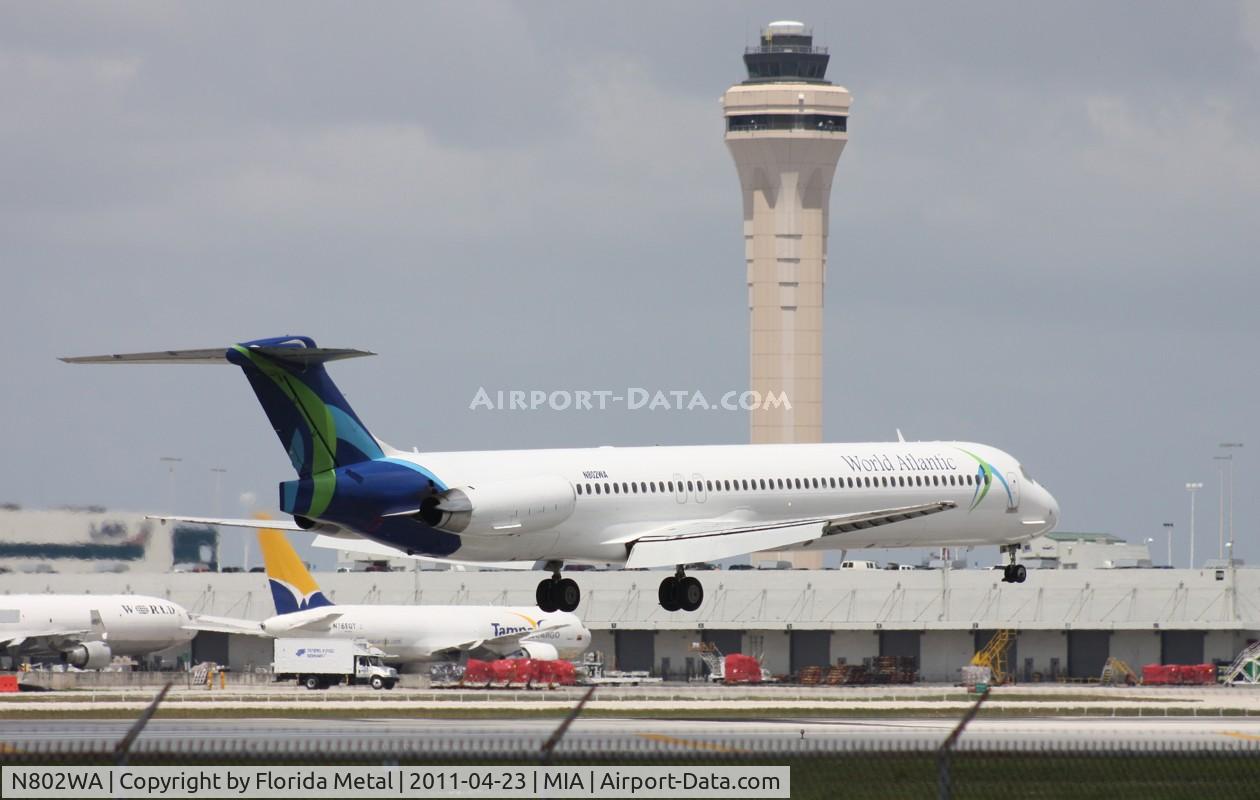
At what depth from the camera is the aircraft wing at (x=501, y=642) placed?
88.1 metres

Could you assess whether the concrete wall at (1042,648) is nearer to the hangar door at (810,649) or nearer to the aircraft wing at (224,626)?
the hangar door at (810,649)

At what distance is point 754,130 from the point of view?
615ft

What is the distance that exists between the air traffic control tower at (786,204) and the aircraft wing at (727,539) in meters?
131

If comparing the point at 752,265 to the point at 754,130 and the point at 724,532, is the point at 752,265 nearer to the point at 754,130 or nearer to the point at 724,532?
the point at 754,130

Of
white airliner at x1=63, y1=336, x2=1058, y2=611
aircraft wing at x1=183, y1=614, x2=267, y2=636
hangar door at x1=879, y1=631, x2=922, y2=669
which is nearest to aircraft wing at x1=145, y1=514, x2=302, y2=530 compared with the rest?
white airliner at x1=63, y1=336, x2=1058, y2=611

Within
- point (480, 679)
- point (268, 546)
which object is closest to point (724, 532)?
point (480, 679)

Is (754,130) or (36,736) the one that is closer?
(36,736)

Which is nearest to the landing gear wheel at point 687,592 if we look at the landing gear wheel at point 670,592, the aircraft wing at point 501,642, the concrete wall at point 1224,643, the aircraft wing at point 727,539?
the landing gear wheel at point 670,592

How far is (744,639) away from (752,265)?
9392 centimetres

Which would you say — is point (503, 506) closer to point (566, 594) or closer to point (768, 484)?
point (566, 594)

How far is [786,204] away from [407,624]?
107m

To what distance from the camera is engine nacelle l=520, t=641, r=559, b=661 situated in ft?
288

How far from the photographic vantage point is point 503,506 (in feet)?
170

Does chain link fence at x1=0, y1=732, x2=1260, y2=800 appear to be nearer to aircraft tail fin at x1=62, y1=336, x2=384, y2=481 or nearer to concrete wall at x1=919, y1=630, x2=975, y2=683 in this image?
aircraft tail fin at x1=62, y1=336, x2=384, y2=481
